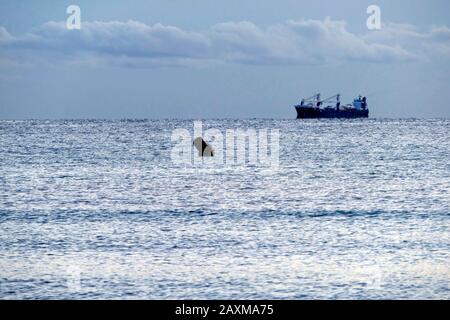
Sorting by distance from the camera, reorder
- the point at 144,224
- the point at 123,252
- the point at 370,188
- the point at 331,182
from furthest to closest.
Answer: the point at 331,182 → the point at 370,188 → the point at 144,224 → the point at 123,252

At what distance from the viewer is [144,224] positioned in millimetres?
29781

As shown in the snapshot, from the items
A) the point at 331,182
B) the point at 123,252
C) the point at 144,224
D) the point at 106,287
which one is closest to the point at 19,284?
the point at 106,287

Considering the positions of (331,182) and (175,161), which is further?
(175,161)

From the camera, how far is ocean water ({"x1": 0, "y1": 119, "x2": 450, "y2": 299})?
19.6 meters

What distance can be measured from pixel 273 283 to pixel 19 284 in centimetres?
567

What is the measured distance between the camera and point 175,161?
6912 centimetres

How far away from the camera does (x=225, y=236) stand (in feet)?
87.7

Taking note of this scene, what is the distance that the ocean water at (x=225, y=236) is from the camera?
1959 cm

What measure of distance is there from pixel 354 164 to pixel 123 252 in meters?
43.5
